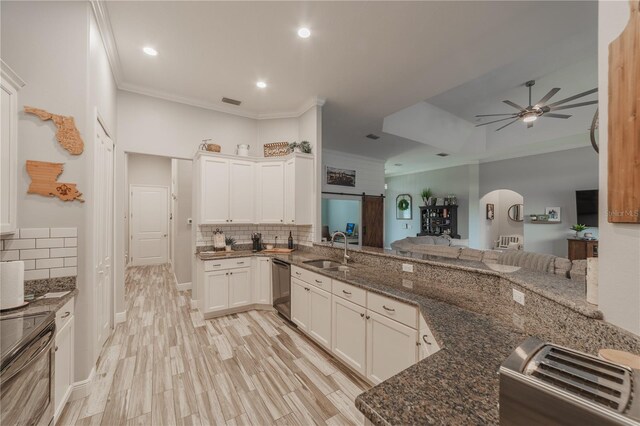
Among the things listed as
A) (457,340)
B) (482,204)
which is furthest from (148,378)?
(482,204)

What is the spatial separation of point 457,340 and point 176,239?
202 inches

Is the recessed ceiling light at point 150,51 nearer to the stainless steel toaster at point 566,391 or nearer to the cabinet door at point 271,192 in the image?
the cabinet door at point 271,192

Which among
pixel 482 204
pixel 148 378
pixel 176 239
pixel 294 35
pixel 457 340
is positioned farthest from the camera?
pixel 482 204

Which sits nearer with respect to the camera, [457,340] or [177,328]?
[457,340]

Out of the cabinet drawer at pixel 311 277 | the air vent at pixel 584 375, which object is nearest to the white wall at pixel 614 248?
the air vent at pixel 584 375

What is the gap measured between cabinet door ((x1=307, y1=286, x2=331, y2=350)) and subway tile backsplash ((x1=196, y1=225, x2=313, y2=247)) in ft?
4.27

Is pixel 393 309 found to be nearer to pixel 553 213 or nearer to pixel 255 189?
pixel 255 189

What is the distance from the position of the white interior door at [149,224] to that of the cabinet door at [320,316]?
5.99 meters

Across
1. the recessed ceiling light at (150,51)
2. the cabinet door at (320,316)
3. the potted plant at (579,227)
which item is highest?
the recessed ceiling light at (150,51)

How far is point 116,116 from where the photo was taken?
331 centimetres

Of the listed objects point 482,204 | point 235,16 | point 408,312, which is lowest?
point 408,312

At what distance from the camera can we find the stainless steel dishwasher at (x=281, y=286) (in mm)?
3248

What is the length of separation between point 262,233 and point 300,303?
1.72 metres

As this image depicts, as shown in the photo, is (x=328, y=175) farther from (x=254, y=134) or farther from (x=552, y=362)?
(x=552, y=362)
